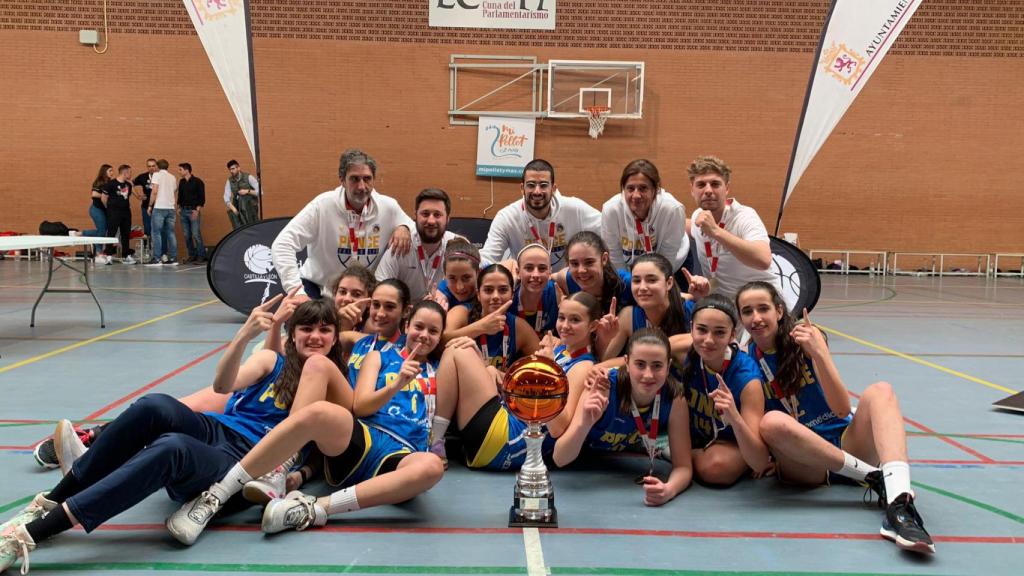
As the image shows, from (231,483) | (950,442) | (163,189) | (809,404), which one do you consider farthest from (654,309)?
(163,189)

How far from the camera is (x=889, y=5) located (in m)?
6.43

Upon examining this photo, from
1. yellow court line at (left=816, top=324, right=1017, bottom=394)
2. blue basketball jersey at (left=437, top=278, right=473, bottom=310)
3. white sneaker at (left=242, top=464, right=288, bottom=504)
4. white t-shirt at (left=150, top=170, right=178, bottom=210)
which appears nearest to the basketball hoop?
yellow court line at (left=816, top=324, right=1017, bottom=394)

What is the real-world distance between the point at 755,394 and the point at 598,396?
79 cm

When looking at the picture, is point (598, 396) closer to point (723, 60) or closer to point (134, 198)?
point (723, 60)

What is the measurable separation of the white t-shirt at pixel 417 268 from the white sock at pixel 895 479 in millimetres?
2936

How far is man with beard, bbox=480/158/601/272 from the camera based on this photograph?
508 centimetres

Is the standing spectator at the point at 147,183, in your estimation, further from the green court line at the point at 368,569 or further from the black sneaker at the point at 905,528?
the black sneaker at the point at 905,528

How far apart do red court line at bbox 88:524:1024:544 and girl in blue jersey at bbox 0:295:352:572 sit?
0.21 m

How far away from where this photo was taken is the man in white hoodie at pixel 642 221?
4562 millimetres

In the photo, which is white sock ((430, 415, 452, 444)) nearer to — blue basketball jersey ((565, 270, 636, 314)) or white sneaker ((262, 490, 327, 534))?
white sneaker ((262, 490, 327, 534))

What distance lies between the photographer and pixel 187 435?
275 centimetres

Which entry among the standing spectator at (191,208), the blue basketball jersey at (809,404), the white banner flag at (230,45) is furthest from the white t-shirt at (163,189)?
the blue basketball jersey at (809,404)

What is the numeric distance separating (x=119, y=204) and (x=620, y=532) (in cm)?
1370

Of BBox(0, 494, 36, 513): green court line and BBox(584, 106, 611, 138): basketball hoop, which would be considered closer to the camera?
BBox(0, 494, 36, 513): green court line
